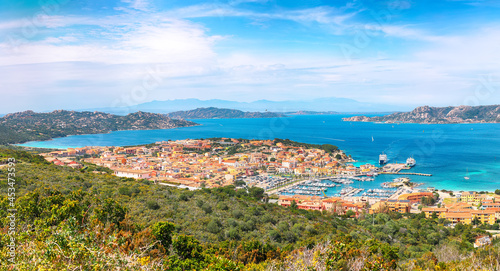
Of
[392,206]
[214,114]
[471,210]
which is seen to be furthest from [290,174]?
[214,114]

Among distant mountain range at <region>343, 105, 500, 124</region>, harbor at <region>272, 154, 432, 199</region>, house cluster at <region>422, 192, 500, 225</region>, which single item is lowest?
harbor at <region>272, 154, 432, 199</region>

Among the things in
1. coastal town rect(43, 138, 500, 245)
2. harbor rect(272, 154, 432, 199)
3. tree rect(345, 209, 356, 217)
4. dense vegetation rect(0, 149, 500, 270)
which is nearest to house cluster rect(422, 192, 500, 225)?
coastal town rect(43, 138, 500, 245)

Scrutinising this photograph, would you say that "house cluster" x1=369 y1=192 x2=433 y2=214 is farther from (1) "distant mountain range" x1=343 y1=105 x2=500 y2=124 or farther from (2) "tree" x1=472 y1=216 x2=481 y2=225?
(1) "distant mountain range" x1=343 y1=105 x2=500 y2=124

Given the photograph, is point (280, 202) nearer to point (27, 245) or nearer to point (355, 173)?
point (355, 173)

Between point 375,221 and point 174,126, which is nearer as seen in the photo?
point 375,221

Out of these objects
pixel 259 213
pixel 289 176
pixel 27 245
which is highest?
pixel 27 245

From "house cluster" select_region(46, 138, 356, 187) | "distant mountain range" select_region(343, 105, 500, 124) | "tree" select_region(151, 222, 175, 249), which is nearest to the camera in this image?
"tree" select_region(151, 222, 175, 249)

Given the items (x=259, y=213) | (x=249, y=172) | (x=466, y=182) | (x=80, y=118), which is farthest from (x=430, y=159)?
(x=80, y=118)
